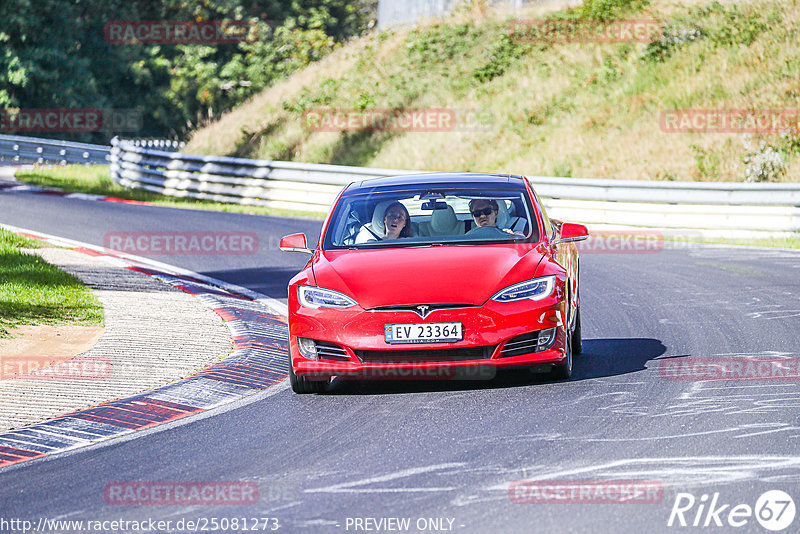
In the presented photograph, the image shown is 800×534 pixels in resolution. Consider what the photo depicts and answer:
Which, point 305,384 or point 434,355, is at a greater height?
point 434,355

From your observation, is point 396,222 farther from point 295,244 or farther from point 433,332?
point 433,332

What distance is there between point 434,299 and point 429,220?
1.54 m

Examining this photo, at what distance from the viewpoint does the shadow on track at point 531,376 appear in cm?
891

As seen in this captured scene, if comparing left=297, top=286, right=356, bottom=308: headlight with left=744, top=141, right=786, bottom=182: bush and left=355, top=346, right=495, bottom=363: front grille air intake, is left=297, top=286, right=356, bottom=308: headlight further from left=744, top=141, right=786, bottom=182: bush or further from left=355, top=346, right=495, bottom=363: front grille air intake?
left=744, top=141, right=786, bottom=182: bush

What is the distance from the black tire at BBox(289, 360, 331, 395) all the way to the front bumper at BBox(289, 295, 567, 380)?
213 millimetres

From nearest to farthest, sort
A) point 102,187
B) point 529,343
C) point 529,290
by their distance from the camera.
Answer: point 529,343, point 529,290, point 102,187

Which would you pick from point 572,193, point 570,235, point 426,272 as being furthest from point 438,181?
point 572,193

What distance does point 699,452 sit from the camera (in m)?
6.66

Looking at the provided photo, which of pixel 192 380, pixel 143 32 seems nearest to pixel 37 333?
pixel 192 380

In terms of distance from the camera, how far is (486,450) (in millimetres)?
6871

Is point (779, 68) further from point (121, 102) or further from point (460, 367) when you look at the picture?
point (121, 102)

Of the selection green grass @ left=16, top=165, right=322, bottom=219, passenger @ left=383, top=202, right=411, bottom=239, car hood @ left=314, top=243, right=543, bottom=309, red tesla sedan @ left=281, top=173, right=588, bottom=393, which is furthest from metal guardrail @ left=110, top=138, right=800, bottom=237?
car hood @ left=314, top=243, right=543, bottom=309

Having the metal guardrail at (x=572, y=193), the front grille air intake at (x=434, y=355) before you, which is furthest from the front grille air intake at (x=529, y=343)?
the metal guardrail at (x=572, y=193)

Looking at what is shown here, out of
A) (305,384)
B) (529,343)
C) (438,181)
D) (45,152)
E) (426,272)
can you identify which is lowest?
(45,152)
